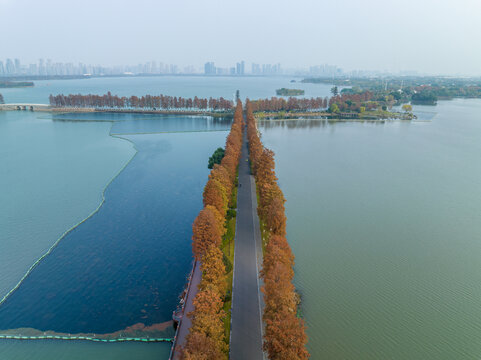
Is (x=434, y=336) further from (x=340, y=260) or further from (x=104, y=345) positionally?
(x=104, y=345)

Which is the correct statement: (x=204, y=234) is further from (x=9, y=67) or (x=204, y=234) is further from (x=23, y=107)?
(x=9, y=67)

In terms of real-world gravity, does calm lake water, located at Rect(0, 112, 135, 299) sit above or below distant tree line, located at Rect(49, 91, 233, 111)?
below

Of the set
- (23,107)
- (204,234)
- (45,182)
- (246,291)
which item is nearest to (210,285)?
(246,291)

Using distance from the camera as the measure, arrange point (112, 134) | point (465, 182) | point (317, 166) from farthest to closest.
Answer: point (112, 134) < point (317, 166) < point (465, 182)

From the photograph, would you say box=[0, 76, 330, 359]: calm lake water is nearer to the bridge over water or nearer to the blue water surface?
the blue water surface

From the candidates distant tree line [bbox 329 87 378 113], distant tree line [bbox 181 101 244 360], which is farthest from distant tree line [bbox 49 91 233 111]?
distant tree line [bbox 181 101 244 360]

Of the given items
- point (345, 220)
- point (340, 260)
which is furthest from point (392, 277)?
point (345, 220)
